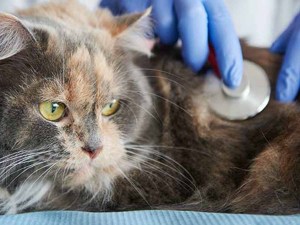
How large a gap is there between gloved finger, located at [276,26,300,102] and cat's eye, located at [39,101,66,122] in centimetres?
63

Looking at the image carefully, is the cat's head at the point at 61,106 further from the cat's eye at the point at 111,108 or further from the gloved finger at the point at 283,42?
the gloved finger at the point at 283,42

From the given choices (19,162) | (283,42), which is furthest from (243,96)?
(19,162)

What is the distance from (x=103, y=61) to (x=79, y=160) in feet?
0.91

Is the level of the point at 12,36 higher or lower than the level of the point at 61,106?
higher

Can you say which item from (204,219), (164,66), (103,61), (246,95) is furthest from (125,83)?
(204,219)

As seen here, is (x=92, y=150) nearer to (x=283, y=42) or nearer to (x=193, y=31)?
(x=193, y=31)

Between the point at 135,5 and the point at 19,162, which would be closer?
the point at 19,162

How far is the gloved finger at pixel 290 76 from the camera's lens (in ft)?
4.12

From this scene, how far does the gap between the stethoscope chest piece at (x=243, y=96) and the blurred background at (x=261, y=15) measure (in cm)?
73

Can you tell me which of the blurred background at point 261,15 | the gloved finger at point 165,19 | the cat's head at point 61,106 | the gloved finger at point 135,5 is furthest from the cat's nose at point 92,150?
the blurred background at point 261,15

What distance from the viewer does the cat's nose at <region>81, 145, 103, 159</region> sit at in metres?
1.03

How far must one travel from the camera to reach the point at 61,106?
1.04 meters

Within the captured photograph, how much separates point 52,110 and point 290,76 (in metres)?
0.69

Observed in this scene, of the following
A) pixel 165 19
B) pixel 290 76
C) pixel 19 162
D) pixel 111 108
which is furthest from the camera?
pixel 165 19
